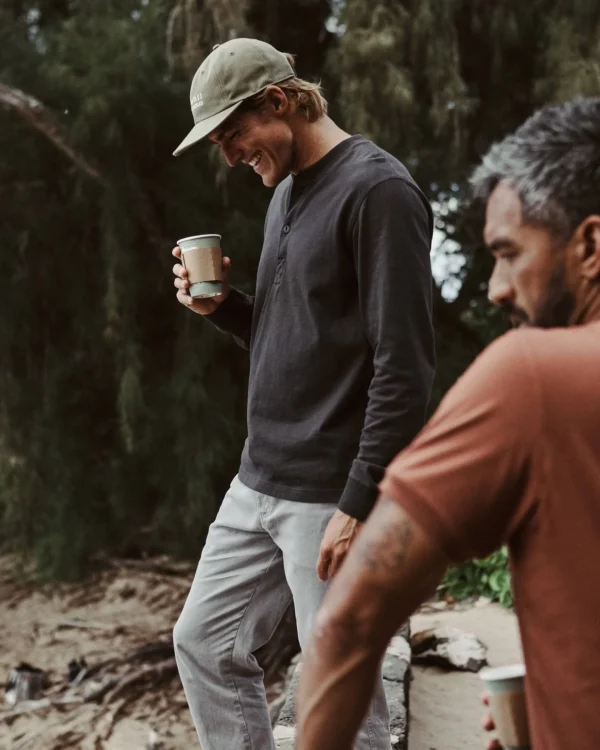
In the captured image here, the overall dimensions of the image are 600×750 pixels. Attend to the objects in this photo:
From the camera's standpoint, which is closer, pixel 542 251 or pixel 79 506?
pixel 542 251

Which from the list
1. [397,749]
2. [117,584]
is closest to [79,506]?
[117,584]

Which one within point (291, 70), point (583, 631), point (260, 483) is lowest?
point (260, 483)

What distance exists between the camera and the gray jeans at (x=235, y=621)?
1978mm

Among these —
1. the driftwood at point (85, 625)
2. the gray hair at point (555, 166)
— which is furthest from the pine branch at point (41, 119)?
the gray hair at point (555, 166)

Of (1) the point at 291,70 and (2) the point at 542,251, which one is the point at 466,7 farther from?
(2) the point at 542,251

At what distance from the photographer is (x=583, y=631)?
2.74 feet

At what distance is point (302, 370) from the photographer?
1.89 metres

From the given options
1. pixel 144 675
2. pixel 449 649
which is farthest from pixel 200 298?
pixel 144 675

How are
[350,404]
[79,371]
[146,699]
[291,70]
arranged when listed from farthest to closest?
[79,371], [146,699], [291,70], [350,404]

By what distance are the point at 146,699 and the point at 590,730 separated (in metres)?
4.66

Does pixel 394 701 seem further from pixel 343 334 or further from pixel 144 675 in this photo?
pixel 144 675

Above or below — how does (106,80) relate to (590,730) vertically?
above

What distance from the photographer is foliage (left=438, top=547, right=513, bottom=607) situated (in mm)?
5176

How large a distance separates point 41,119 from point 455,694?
3424 mm
